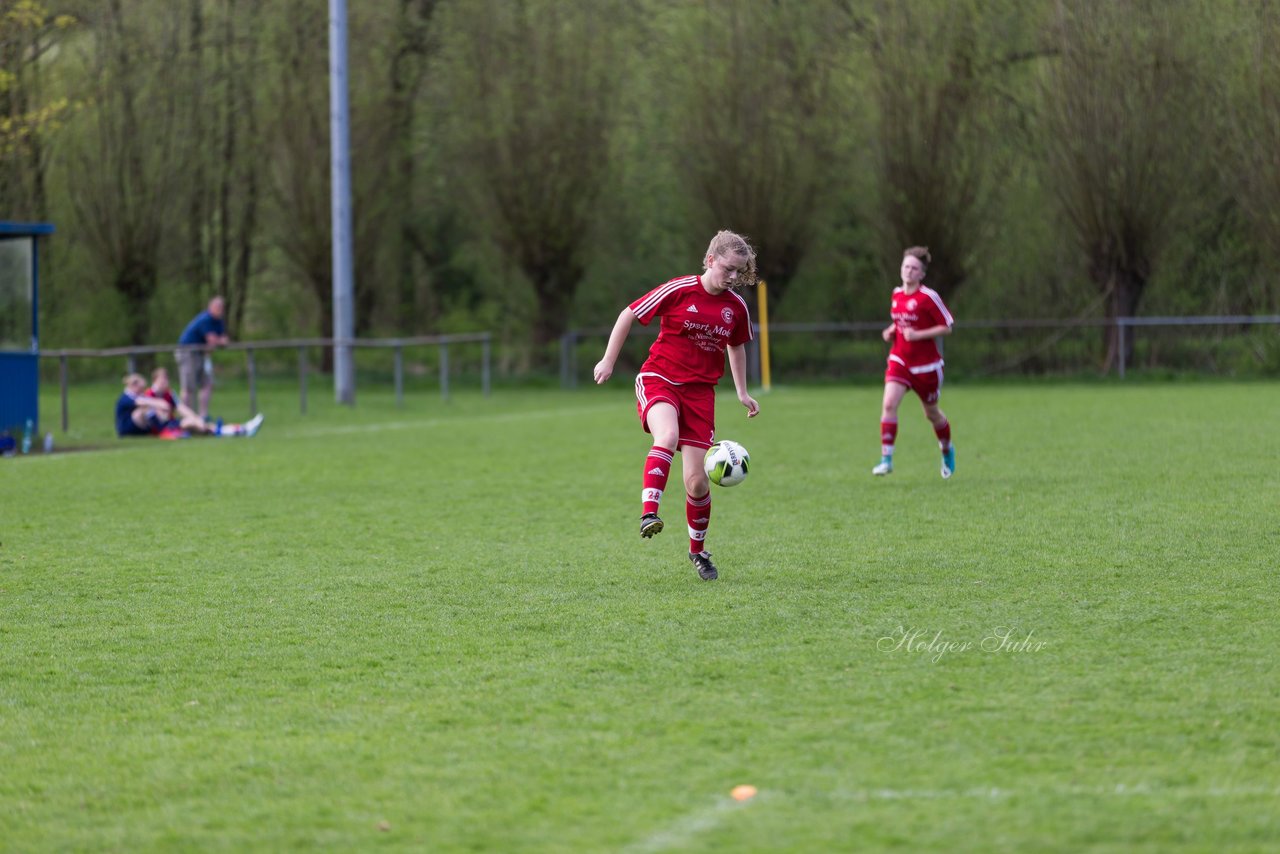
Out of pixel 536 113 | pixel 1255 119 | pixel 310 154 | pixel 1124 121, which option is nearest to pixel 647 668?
pixel 1124 121

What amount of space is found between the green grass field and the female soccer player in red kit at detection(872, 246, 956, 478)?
402 millimetres

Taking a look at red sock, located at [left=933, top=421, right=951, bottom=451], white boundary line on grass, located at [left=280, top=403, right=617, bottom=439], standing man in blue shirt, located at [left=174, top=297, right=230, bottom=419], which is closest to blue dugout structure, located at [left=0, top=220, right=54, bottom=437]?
white boundary line on grass, located at [left=280, top=403, right=617, bottom=439]

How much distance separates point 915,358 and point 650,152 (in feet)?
72.8

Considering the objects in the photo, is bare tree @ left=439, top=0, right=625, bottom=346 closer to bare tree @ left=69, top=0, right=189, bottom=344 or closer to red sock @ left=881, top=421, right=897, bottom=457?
bare tree @ left=69, top=0, right=189, bottom=344

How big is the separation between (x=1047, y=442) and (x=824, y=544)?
753 cm

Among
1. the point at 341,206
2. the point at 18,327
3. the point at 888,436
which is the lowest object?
the point at 888,436

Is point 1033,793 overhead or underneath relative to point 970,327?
overhead

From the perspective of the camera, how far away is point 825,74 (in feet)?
106

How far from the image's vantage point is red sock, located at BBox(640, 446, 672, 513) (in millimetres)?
8133

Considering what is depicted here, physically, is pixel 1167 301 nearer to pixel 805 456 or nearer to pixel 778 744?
pixel 805 456

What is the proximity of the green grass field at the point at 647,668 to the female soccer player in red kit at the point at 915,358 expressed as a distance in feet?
1.32

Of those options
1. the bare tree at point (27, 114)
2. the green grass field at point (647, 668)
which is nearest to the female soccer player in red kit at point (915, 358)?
the green grass field at point (647, 668)

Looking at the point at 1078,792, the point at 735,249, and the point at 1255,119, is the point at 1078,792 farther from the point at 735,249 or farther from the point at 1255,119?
the point at 1255,119

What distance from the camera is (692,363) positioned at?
8.47 metres
